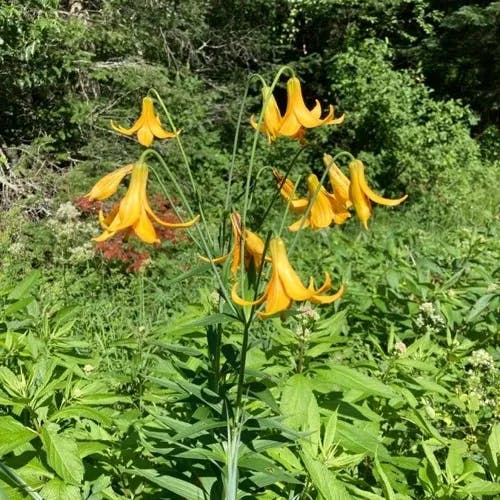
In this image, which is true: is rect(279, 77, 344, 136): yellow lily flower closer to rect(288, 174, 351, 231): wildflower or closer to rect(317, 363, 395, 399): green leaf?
rect(288, 174, 351, 231): wildflower

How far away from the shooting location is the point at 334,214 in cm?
161

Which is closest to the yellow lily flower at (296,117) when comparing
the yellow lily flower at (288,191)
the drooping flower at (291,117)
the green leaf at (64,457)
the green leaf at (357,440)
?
the drooping flower at (291,117)

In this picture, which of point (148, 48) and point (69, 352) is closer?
point (69, 352)

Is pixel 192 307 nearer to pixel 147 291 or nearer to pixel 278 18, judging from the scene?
pixel 147 291

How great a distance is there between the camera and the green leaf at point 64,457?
1.36 m

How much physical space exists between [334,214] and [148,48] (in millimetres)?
6697

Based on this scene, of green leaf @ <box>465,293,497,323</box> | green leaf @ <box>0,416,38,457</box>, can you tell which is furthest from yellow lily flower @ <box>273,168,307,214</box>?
green leaf @ <box>465,293,497,323</box>

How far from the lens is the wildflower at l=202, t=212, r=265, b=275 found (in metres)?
1.43

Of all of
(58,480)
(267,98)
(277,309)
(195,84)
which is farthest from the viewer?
(195,84)

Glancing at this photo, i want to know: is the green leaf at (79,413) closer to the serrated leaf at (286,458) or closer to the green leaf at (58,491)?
the green leaf at (58,491)

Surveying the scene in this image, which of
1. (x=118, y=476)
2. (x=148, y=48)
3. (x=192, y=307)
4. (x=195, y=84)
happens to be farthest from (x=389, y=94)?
(x=118, y=476)

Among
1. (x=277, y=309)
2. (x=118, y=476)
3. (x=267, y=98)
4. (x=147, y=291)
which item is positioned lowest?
(x=147, y=291)

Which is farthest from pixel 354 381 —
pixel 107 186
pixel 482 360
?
pixel 107 186

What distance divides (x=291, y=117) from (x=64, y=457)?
0.93m
